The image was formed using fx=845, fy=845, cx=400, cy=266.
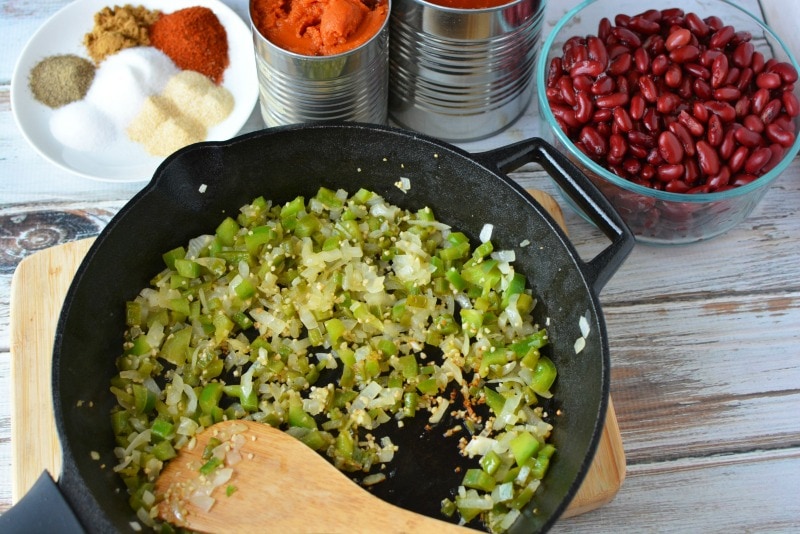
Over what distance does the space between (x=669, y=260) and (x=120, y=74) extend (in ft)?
5.21

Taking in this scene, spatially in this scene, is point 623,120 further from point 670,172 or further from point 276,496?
point 276,496

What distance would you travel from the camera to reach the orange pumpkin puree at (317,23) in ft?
6.51

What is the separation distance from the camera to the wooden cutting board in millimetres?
1818

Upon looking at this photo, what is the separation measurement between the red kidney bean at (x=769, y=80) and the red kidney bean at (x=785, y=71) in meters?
0.03

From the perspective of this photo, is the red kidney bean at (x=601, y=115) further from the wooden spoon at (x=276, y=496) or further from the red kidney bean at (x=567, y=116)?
the wooden spoon at (x=276, y=496)

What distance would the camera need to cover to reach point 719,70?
2.12m

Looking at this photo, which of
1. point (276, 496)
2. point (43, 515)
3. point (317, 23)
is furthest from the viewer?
point (317, 23)

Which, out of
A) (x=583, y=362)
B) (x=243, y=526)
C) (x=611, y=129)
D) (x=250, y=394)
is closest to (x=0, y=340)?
(x=250, y=394)

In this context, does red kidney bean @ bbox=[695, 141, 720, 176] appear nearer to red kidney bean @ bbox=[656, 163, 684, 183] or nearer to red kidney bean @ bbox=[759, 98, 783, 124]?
red kidney bean @ bbox=[656, 163, 684, 183]

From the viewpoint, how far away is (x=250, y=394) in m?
1.87

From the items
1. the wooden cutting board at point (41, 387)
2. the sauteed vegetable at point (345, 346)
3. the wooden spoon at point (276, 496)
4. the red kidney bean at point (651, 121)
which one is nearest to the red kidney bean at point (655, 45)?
the red kidney bean at point (651, 121)

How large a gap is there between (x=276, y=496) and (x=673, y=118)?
132 centimetres

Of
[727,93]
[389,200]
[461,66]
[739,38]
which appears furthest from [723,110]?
[389,200]

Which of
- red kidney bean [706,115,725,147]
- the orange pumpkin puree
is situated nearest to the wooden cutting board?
red kidney bean [706,115,725,147]
